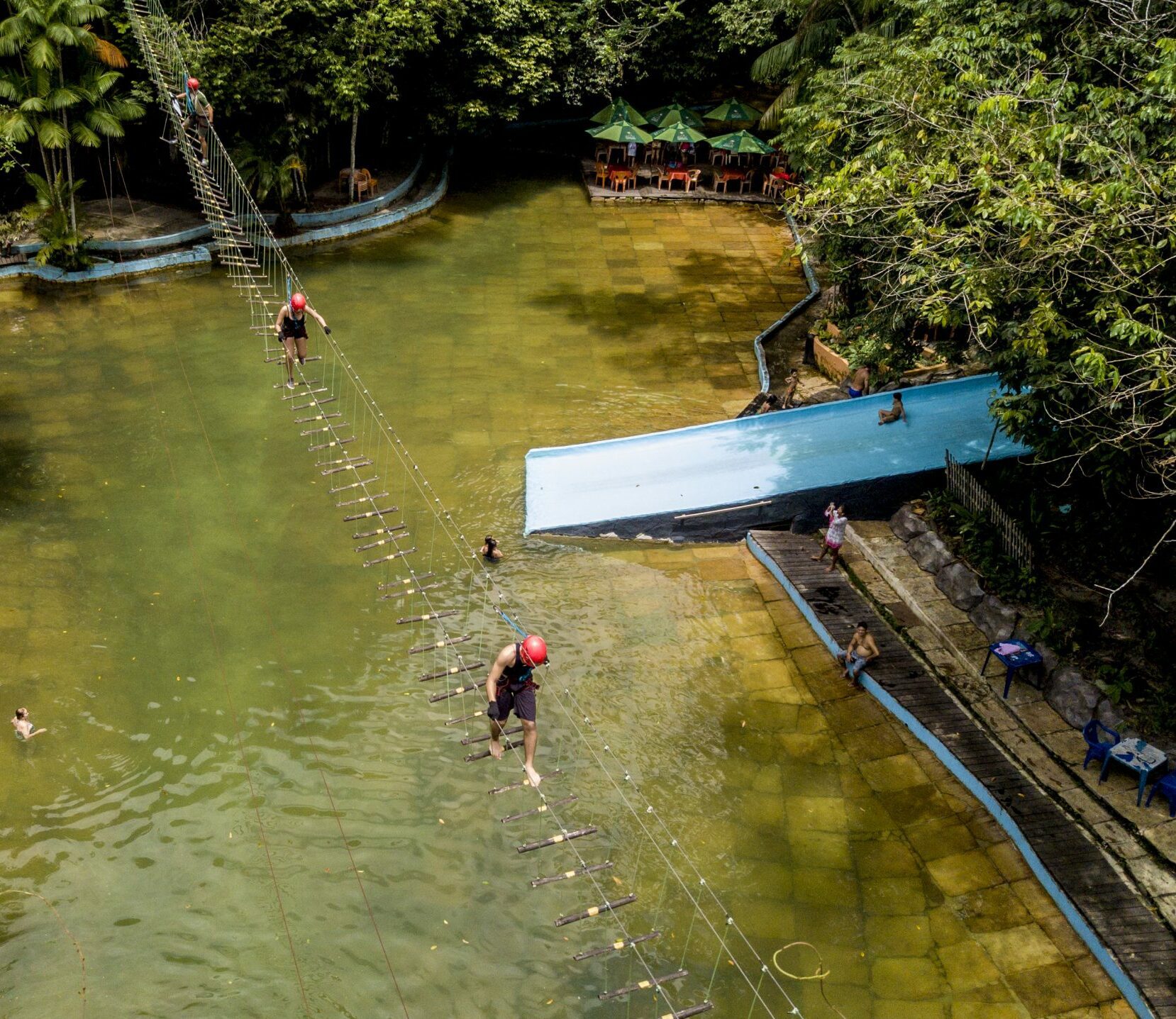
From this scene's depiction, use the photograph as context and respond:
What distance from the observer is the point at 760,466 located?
49.1 ft

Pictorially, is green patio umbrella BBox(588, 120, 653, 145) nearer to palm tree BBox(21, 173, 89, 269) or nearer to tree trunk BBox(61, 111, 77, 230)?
tree trunk BBox(61, 111, 77, 230)

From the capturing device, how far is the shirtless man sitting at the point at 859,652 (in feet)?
39.1

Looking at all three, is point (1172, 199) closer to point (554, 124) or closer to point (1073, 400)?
point (1073, 400)

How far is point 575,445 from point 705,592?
10.5 feet

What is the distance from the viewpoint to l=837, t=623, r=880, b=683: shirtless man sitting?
11930 millimetres

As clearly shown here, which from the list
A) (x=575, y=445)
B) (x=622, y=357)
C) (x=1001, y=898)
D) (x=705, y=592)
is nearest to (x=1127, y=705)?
(x=1001, y=898)

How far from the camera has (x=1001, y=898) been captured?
9.71 meters

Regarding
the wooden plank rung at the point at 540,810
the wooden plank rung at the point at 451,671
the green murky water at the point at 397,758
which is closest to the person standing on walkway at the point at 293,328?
the green murky water at the point at 397,758

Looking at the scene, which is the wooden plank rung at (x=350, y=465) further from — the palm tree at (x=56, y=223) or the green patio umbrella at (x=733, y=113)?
the green patio umbrella at (x=733, y=113)

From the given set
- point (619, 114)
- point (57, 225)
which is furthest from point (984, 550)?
point (57, 225)

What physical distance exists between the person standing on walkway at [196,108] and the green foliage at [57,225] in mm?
2600

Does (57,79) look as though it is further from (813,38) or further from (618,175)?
(813,38)

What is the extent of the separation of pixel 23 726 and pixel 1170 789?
1100cm

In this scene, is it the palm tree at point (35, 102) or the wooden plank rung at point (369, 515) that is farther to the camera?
the palm tree at point (35, 102)
